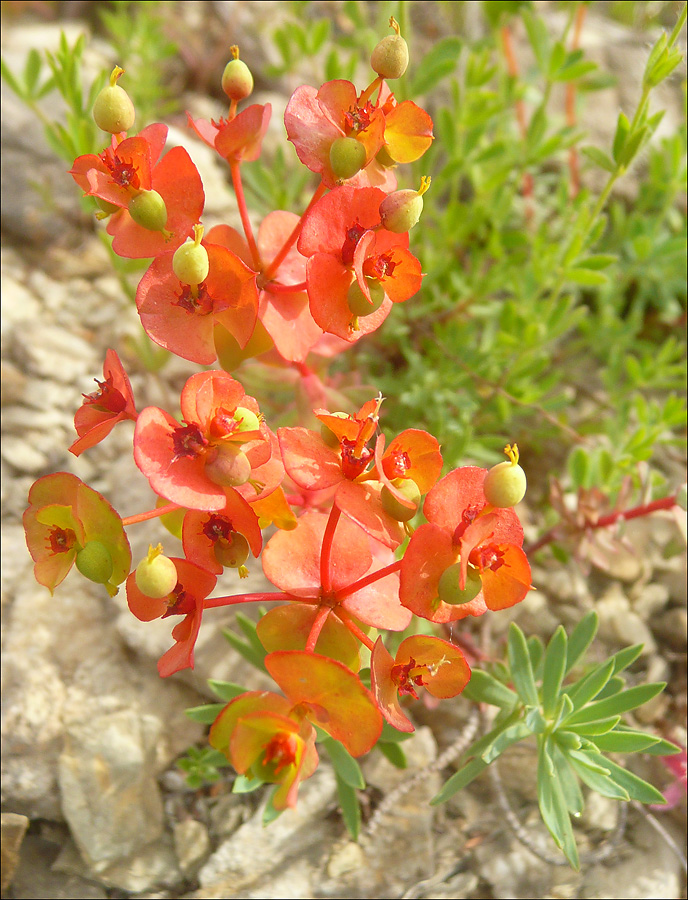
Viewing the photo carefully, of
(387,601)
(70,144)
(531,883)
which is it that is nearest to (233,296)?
(387,601)

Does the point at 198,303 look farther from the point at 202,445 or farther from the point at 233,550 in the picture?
the point at 233,550

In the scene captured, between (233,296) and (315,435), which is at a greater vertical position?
(233,296)

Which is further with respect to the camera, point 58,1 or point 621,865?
point 58,1

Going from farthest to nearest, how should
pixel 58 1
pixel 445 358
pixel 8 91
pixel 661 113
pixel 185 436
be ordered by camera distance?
pixel 58 1 → pixel 8 91 → pixel 445 358 → pixel 661 113 → pixel 185 436

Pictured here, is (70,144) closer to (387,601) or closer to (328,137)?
(328,137)

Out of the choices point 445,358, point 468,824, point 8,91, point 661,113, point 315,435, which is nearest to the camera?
point 315,435

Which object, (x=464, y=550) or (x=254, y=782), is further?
(x=254, y=782)

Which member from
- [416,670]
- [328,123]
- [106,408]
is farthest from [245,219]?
[416,670]
